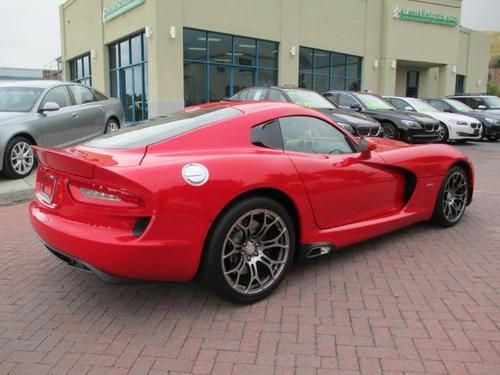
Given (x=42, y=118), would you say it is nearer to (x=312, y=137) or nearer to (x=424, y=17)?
(x=312, y=137)

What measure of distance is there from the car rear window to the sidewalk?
358 cm

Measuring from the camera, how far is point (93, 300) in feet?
11.7

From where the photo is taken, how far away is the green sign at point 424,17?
2442 centimetres

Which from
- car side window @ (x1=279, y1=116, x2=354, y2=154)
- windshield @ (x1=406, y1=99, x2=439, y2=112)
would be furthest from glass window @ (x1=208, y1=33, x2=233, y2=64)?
car side window @ (x1=279, y1=116, x2=354, y2=154)

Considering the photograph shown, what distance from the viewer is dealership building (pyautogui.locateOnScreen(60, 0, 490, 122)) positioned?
16737 millimetres

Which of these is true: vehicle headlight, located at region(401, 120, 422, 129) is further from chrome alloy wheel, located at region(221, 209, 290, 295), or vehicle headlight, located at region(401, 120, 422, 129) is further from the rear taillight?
the rear taillight

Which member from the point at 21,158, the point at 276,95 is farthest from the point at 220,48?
the point at 21,158

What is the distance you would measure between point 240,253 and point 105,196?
1.01m

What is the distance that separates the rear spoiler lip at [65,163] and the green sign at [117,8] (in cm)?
1471

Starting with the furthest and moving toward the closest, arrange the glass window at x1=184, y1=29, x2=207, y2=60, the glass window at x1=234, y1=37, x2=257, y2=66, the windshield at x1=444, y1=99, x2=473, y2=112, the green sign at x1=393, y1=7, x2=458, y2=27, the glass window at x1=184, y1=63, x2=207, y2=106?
the green sign at x1=393, y1=7, x2=458, y2=27, the glass window at x1=234, y1=37, x2=257, y2=66, the glass window at x1=184, y1=63, x2=207, y2=106, the glass window at x1=184, y1=29, x2=207, y2=60, the windshield at x1=444, y1=99, x2=473, y2=112

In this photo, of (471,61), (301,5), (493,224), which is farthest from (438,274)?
(471,61)

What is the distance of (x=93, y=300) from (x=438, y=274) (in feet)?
9.03

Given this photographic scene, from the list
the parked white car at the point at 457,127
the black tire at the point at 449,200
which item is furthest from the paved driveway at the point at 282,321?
the parked white car at the point at 457,127

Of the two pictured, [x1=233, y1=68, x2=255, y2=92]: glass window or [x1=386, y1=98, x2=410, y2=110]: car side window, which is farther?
[x1=233, y1=68, x2=255, y2=92]: glass window
